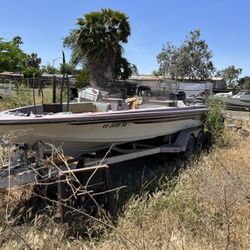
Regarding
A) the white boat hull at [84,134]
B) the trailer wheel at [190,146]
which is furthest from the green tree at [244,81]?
the white boat hull at [84,134]

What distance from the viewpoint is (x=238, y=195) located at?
4.41 metres

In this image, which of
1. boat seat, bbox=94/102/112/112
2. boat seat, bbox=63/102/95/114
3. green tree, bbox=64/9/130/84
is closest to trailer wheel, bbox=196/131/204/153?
boat seat, bbox=94/102/112/112

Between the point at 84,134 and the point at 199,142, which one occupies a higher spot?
the point at 84,134

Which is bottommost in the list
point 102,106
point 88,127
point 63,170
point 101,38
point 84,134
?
point 63,170

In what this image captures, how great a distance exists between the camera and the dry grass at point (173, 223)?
353 centimetres

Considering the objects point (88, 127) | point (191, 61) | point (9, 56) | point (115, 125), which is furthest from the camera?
point (191, 61)

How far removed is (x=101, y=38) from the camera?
21.6 metres

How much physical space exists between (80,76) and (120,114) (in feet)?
59.1

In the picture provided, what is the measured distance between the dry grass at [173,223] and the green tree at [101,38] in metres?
16.9

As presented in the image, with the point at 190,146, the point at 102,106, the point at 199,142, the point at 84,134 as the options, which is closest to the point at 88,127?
the point at 84,134

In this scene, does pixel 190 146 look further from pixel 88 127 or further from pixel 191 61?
pixel 191 61

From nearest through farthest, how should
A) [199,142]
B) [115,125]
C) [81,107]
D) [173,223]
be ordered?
[173,223]
[115,125]
[81,107]
[199,142]

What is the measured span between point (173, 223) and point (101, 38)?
18582 mm

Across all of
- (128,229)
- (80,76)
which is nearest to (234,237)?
(128,229)
